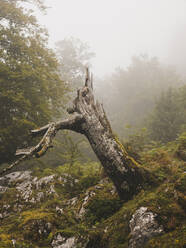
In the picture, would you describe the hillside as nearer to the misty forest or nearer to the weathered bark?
the misty forest

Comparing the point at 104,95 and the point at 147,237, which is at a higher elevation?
the point at 104,95

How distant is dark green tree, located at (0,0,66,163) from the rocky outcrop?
6526 millimetres

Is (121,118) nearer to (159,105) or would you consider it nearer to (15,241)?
(159,105)

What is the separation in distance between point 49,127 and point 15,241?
91.8 inches

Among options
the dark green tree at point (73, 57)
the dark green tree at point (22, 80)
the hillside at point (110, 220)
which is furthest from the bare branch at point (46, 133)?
the dark green tree at point (73, 57)

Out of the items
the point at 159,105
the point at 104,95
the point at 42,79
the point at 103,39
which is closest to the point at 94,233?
the point at 42,79

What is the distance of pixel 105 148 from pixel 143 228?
1.96 metres

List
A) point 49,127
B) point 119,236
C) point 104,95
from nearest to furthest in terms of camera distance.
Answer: point 119,236
point 49,127
point 104,95

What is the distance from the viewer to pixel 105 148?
451 centimetres

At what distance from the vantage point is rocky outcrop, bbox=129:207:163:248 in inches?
112

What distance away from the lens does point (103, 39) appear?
123188 millimetres

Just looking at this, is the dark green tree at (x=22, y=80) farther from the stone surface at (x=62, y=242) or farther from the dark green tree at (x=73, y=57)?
the dark green tree at (x=73, y=57)

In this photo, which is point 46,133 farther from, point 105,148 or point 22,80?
point 22,80

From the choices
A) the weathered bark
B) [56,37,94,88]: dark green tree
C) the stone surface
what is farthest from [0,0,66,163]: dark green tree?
[56,37,94,88]: dark green tree
